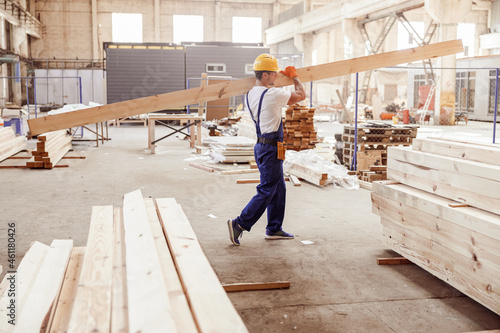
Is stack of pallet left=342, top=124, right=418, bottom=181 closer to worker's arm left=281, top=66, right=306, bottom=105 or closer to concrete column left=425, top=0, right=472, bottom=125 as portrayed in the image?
worker's arm left=281, top=66, right=306, bottom=105

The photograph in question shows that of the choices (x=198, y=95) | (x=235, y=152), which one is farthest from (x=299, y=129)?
(x=198, y=95)

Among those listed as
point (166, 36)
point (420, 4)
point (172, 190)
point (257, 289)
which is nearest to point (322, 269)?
point (257, 289)

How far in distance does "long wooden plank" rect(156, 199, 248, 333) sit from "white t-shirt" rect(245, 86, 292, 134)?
1.74 m

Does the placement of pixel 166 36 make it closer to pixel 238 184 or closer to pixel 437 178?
pixel 238 184

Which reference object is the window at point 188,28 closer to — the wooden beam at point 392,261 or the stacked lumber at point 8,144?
the stacked lumber at point 8,144

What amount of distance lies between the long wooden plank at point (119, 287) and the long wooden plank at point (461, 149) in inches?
115

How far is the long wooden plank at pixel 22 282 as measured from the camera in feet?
10.0

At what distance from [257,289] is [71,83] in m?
31.4

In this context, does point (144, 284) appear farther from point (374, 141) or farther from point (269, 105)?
point (374, 141)

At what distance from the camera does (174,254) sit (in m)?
3.34

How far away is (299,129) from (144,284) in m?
9.54

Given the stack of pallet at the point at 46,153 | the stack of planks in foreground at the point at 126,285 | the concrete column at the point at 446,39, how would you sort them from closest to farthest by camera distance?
1. the stack of planks in foreground at the point at 126,285
2. the stack of pallet at the point at 46,153
3. the concrete column at the point at 446,39

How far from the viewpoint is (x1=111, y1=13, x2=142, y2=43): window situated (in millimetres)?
37062

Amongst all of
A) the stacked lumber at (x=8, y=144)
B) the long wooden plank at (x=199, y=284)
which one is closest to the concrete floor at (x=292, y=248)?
the long wooden plank at (x=199, y=284)
